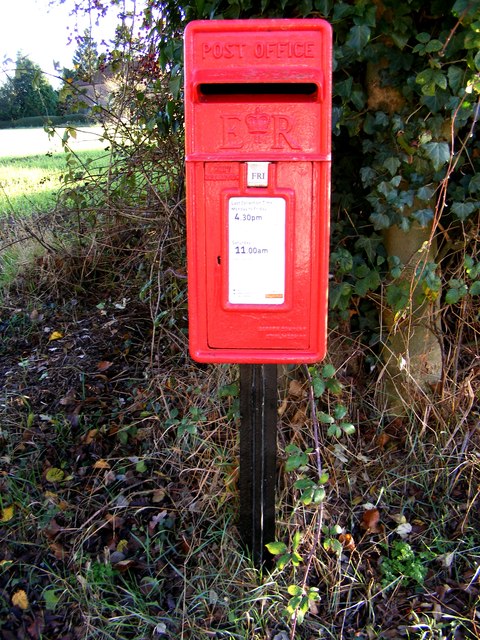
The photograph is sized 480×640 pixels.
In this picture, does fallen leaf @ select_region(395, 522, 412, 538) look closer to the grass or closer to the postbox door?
the postbox door

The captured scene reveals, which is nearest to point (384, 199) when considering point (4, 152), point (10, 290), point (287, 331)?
point (287, 331)

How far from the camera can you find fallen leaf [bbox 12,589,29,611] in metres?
2.07

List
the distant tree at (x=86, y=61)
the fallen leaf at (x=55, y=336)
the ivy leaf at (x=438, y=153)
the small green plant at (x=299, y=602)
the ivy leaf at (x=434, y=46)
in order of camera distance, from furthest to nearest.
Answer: the distant tree at (x=86, y=61)
the fallen leaf at (x=55, y=336)
the ivy leaf at (x=438, y=153)
the ivy leaf at (x=434, y=46)
the small green plant at (x=299, y=602)

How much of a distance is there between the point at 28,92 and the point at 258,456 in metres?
9.31

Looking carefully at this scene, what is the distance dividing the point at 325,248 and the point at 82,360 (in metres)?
2.09

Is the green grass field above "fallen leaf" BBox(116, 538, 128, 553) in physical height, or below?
above

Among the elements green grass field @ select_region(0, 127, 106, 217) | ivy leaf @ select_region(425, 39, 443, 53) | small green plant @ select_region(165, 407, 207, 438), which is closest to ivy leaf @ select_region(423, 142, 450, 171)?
ivy leaf @ select_region(425, 39, 443, 53)

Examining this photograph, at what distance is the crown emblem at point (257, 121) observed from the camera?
1592mm

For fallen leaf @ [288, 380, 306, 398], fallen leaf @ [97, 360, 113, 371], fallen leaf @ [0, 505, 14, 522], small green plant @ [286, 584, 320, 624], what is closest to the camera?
small green plant @ [286, 584, 320, 624]

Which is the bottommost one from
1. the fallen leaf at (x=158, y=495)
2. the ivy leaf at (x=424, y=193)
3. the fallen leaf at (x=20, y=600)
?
the fallen leaf at (x=20, y=600)

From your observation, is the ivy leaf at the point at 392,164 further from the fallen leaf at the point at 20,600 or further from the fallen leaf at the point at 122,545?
the fallen leaf at the point at 20,600

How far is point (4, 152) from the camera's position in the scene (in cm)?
1476

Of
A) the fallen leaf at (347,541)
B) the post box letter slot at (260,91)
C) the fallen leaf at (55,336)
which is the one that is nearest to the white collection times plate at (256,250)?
the post box letter slot at (260,91)

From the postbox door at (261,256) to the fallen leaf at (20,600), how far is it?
1.20m
